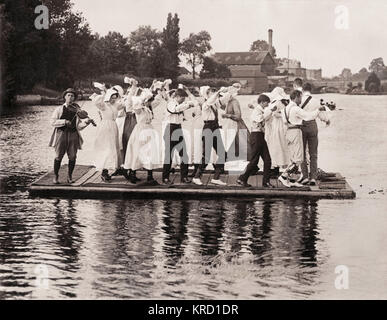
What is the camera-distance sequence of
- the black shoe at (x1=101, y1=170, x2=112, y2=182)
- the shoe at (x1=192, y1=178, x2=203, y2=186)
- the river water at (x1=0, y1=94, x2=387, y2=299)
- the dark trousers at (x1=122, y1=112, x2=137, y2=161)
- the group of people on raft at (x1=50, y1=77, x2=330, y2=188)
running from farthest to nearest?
the dark trousers at (x1=122, y1=112, x2=137, y2=161) → the black shoe at (x1=101, y1=170, x2=112, y2=182) → the shoe at (x1=192, y1=178, x2=203, y2=186) → the group of people on raft at (x1=50, y1=77, x2=330, y2=188) → the river water at (x1=0, y1=94, x2=387, y2=299)

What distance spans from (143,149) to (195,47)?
38.7 feet

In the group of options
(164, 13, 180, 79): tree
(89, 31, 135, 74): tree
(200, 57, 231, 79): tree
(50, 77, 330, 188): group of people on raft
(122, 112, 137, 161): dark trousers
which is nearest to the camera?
(50, 77, 330, 188): group of people on raft

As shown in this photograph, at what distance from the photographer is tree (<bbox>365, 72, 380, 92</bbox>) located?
60656mm

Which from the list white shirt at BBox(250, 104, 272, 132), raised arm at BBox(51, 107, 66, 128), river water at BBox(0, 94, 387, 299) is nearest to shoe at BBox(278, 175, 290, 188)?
river water at BBox(0, 94, 387, 299)

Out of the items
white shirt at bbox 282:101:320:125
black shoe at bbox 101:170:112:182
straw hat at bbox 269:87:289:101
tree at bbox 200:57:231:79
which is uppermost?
tree at bbox 200:57:231:79

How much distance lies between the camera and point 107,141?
16.9m

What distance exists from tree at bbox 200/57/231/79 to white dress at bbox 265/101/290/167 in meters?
8.68

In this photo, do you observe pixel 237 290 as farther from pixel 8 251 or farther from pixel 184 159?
pixel 184 159

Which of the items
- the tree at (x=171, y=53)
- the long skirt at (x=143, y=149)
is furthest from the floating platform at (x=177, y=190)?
the tree at (x=171, y=53)

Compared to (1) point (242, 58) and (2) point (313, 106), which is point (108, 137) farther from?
(1) point (242, 58)

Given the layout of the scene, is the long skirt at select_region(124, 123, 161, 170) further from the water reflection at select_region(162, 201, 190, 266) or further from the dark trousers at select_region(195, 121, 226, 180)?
the water reflection at select_region(162, 201, 190, 266)

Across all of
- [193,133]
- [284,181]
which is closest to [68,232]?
[193,133]

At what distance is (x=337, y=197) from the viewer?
15.9 meters
